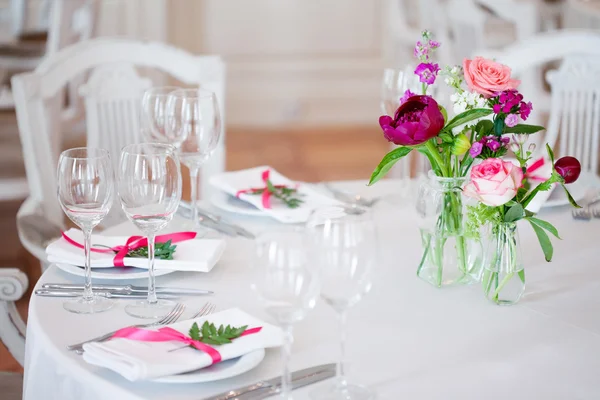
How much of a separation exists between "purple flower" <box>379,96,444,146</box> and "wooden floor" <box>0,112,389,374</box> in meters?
2.55

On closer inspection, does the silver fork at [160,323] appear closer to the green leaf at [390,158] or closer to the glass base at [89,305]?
the glass base at [89,305]

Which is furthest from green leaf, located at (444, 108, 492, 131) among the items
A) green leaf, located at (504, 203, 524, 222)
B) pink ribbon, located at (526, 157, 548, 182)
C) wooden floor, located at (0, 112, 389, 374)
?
wooden floor, located at (0, 112, 389, 374)

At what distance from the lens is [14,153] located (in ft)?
11.2

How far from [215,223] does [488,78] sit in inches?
24.9

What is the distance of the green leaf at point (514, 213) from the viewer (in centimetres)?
124

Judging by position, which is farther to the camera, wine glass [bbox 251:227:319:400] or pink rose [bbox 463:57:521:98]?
pink rose [bbox 463:57:521:98]

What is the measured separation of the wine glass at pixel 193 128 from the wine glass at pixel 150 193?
0.37 metres

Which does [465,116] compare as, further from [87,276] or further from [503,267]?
[87,276]

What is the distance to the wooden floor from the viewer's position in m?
3.71

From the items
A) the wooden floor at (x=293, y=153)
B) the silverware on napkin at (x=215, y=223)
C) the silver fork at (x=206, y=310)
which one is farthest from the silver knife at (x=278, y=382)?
the wooden floor at (x=293, y=153)

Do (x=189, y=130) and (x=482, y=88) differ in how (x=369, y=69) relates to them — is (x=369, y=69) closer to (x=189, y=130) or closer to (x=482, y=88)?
(x=189, y=130)

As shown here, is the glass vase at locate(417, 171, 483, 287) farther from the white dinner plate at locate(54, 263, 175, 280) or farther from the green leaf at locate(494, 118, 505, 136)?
the white dinner plate at locate(54, 263, 175, 280)

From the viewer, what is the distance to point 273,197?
5.75ft

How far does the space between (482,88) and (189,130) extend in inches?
24.6
